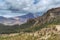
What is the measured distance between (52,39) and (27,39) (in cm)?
1851

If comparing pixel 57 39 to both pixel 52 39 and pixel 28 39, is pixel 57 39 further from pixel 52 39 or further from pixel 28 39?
pixel 28 39

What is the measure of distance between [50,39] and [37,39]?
11317 mm

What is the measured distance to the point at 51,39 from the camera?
416 ft

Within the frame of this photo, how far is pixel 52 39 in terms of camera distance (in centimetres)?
12669

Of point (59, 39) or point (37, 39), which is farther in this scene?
point (37, 39)

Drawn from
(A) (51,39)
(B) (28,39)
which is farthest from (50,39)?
(B) (28,39)

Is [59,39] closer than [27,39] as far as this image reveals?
Yes

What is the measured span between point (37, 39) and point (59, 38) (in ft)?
56.1

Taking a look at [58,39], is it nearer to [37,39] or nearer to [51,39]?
[51,39]

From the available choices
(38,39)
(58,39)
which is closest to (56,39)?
(58,39)

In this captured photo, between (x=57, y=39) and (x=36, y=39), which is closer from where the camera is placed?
(x=57, y=39)

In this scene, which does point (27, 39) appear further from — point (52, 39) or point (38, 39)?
point (52, 39)

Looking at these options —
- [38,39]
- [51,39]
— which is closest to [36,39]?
[38,39]

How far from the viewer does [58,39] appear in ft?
389
